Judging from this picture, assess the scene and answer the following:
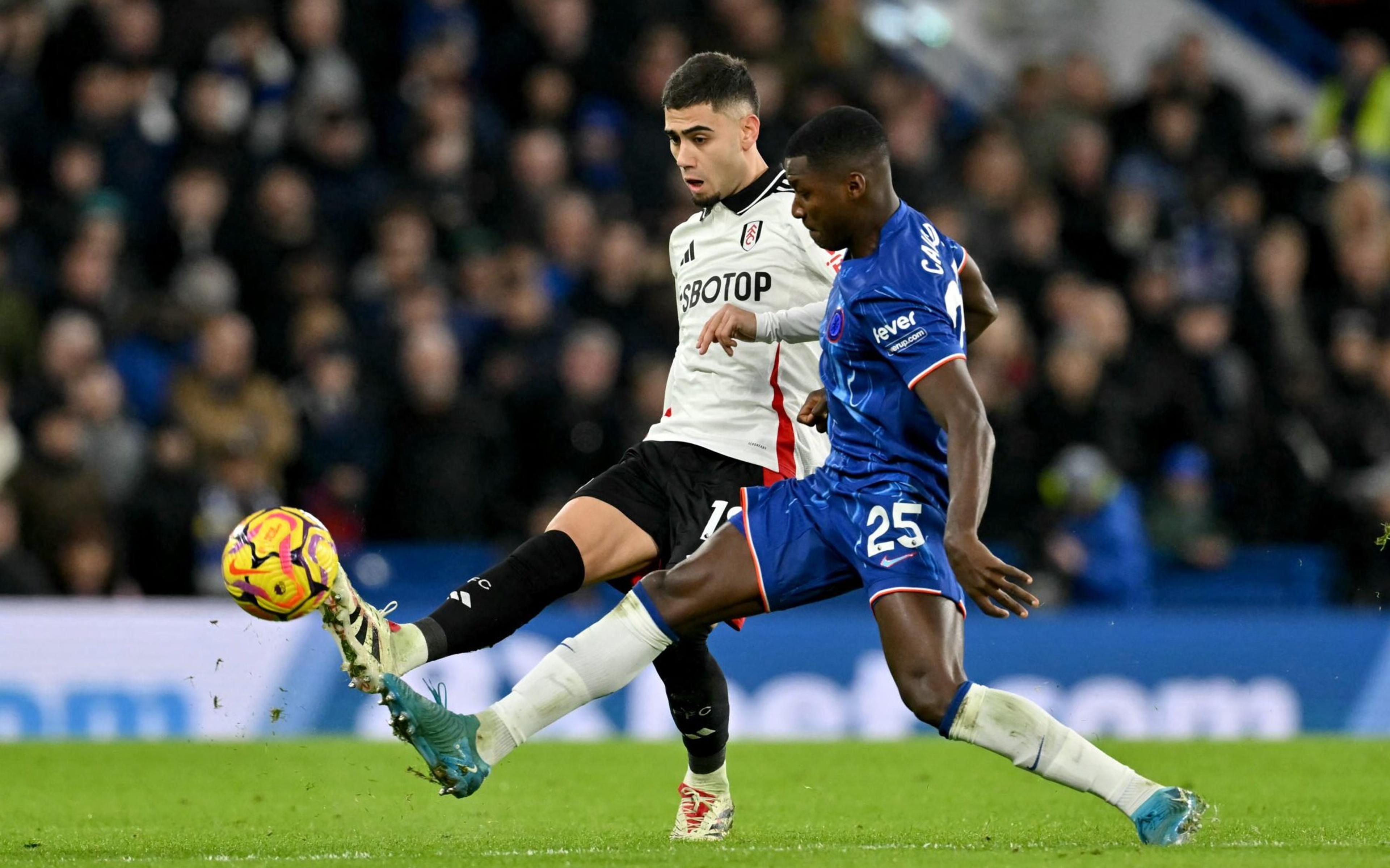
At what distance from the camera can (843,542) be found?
242 inches

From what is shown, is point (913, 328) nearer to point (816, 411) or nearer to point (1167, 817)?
point (816, 411)

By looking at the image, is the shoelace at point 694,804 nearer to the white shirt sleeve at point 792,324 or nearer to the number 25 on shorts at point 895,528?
the number 25 on shorts at point 895,528

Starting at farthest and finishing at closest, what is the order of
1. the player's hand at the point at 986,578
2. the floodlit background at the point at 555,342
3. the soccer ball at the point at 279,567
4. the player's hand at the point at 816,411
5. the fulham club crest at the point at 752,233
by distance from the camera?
the floodlit background at the point at 555,342 < the fulham club crest at the point at 752,233 < the player's hand at the point at 816,411 < the soccer ball at the point at 279,567 < the player's hand at the point at 986,578

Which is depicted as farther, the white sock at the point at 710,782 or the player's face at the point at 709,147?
the white sock at the point at 710,782

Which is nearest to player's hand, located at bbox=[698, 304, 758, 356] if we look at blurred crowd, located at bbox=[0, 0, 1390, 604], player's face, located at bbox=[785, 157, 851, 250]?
player's face, located at bbox=[785, 157, 851, 250]

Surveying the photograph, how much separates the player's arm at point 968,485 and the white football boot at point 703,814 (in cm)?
167

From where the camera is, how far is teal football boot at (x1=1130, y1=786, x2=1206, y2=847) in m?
6.05

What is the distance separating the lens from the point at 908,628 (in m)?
5.96

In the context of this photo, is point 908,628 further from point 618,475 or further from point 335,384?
point 335,384

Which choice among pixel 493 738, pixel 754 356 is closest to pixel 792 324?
→ pixel 754 356

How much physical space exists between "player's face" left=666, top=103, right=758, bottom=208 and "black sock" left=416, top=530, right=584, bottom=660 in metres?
1.27

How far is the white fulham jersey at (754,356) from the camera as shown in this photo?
6.88 metres

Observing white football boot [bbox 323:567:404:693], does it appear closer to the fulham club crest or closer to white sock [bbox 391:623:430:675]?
white sock [bbox 391:623:430:675]

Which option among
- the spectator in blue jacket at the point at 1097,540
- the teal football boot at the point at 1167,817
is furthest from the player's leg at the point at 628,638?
the spectator in blue jacket at the point at 1097,540
